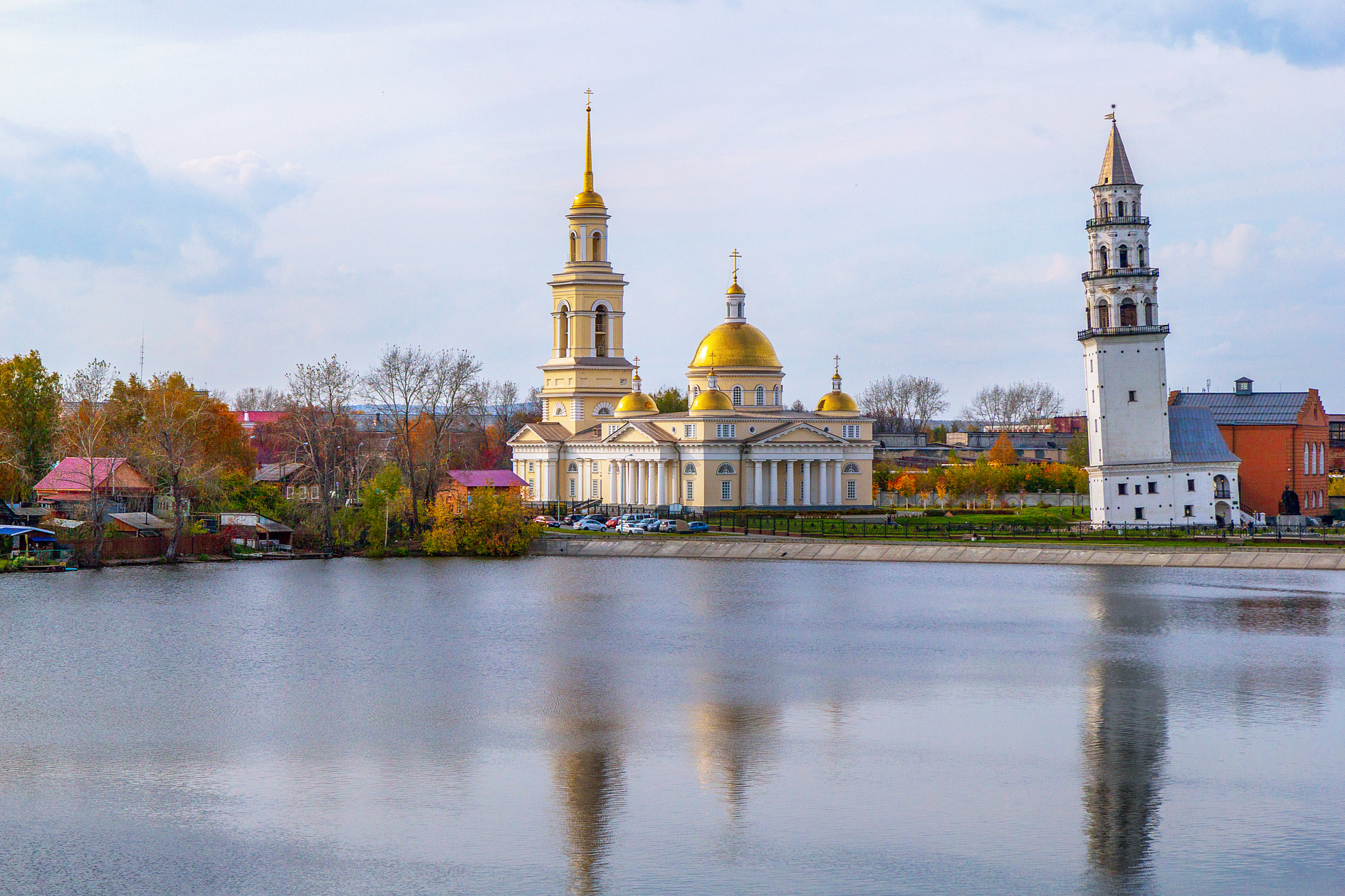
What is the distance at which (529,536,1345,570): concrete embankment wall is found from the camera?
159 feet

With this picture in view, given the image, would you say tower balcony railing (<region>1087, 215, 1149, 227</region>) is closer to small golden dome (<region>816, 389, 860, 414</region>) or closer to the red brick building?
the red brick building

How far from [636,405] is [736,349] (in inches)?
243

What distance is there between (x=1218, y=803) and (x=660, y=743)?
27.1 ft

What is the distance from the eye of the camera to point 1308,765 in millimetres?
21344

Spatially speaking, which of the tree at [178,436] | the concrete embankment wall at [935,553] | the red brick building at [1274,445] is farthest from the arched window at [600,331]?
the red brick building at [1274,445]

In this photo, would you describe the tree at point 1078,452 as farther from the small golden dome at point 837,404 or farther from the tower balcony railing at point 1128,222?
the tower balcony railing at point 1128,222

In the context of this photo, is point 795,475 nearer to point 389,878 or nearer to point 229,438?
point 229,438

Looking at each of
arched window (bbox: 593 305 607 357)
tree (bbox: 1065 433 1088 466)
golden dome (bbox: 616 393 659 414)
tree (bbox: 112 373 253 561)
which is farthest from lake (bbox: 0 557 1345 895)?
tree (bbox: 1065 433 1088 466)

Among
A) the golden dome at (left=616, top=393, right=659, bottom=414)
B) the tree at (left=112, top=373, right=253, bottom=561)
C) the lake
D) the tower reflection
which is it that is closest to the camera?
the lake


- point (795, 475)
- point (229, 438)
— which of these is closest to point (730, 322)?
point (795, 475)

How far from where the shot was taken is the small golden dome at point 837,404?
2977 inches

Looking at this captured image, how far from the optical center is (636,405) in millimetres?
77688

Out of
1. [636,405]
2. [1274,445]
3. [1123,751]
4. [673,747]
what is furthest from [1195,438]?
[673,747]

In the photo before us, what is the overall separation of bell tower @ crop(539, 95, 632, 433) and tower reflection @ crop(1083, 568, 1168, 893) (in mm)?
47915
